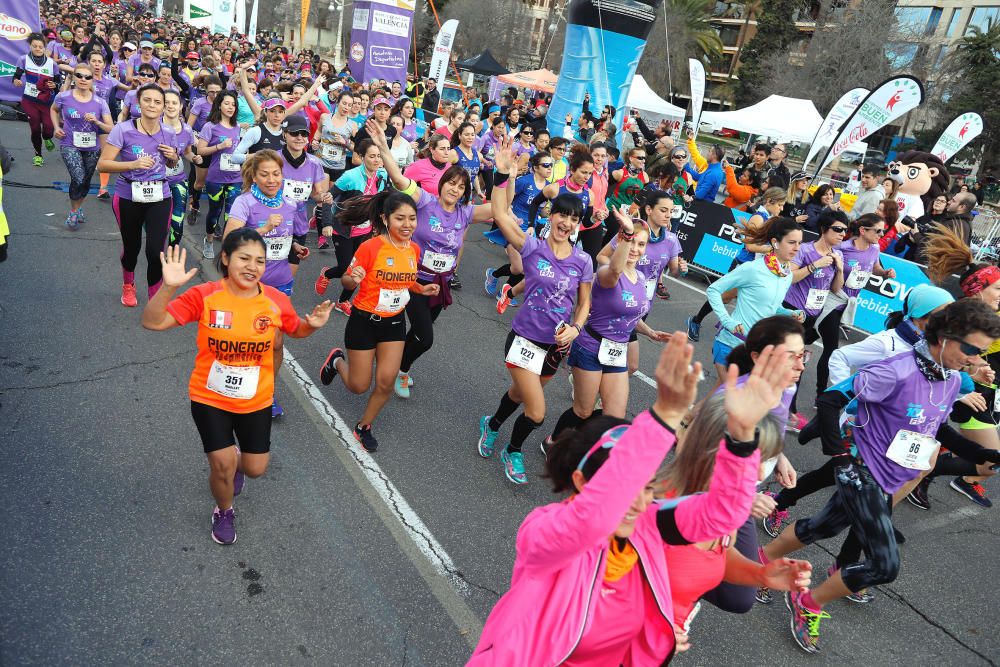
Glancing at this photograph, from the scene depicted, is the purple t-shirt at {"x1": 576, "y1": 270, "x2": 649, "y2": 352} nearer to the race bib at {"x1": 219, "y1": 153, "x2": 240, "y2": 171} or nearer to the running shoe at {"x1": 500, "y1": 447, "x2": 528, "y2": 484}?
the running shoe at {"x1": 500, "y1": 447, "x2": 528, "y2": 484}

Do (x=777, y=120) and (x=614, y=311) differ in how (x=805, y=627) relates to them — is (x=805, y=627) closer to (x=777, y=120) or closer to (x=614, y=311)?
(x=614, y=311)

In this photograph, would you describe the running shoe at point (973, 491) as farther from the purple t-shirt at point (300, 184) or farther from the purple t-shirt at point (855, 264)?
the purple t-shirt at point (300, 184)

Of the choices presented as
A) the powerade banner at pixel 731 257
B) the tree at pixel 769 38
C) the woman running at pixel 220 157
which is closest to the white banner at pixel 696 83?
the powerade banner at pixel 731 257

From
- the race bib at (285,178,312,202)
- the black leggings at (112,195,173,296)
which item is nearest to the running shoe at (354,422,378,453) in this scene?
the race bib at (285,178,312,202)

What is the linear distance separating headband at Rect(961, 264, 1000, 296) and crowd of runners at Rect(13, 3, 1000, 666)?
16mm

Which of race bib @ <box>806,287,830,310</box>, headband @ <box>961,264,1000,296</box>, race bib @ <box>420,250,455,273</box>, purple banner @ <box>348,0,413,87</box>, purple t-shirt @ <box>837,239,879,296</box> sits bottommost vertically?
race bib @ <box>420,250,455,273</box>

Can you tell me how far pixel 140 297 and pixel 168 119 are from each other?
1724mm

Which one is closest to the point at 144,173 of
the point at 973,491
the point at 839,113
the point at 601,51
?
the point at 973,491

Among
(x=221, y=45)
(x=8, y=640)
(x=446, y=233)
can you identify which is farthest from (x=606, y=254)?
(x=221, y=45)

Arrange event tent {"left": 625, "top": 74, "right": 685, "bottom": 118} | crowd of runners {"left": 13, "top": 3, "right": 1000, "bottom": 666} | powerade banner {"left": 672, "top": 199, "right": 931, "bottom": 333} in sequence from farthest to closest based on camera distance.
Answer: event tent {"left": 625, "top": 74, "right": 685, "bottom": 118} < powerade banner {"left": 672, "top": 199, "right": 931, "bottom": 333} < crowd of runners {"left": 13, "top": 3, "right": 1000, "bottom": 666}

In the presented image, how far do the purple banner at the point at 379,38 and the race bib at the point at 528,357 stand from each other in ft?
49.1

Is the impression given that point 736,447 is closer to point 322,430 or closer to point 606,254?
point 606,254

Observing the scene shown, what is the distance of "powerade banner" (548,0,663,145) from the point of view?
648 inches

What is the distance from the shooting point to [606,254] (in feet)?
16.0
